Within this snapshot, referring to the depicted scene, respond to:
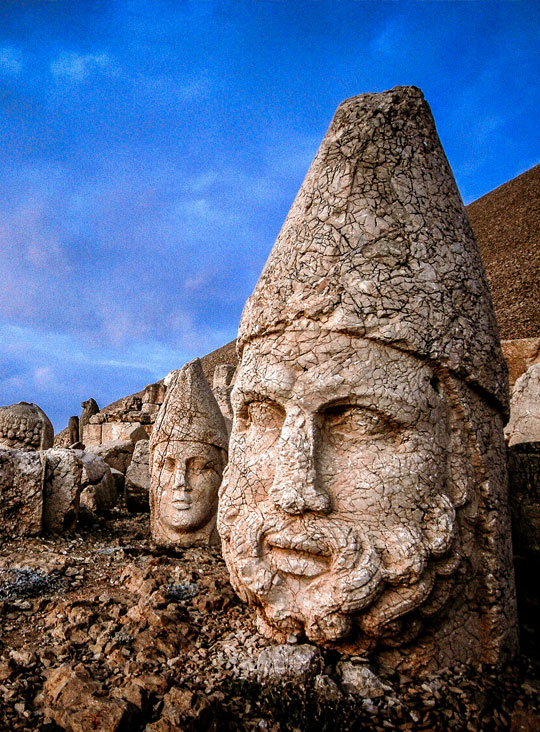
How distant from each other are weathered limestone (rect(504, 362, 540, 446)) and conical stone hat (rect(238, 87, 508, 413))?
1.90 metres

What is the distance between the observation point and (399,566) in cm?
255

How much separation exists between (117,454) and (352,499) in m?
9.58

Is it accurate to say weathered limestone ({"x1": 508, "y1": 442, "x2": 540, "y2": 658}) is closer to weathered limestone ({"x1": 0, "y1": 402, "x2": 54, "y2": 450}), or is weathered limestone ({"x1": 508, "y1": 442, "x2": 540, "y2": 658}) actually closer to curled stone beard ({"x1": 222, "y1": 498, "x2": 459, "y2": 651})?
curled stone beard ({"x1": 222, "y1": 498, "x2": 459, "y2": 651})

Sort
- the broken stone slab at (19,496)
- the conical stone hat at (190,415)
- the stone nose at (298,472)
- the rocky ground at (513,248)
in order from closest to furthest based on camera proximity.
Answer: the stone nose at (298,472) < the broken stone slab at (19,496) < the conical stone hat at (190,415) < the rocky ground at (513,248)

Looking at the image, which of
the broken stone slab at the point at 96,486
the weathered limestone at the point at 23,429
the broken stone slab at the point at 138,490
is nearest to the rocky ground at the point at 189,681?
the broken stone slab at the point at 96,486

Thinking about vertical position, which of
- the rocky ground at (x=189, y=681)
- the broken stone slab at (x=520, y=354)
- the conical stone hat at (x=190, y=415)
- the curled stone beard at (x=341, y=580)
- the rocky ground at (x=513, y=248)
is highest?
the rocky ground at (x=513, y=248)

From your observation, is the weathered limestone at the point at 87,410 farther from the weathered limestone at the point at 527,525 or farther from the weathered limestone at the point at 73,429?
the weathered limestone at the point at 527,525

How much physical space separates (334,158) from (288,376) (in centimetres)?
131

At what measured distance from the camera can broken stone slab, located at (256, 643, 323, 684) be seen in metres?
2.54

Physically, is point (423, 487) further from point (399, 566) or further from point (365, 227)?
point (365, 227)

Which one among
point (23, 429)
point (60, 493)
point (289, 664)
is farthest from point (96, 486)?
point (289, 664)

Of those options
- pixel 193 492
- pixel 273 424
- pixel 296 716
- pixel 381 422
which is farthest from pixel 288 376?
pixel 193 492

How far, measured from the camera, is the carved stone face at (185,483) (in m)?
5.73

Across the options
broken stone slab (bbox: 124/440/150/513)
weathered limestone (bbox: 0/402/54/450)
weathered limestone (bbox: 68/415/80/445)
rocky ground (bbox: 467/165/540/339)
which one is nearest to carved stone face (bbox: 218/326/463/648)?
broken stone slab (bbox: 124/440/150/513)
